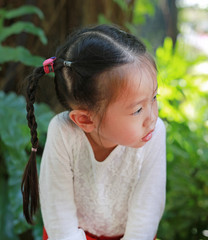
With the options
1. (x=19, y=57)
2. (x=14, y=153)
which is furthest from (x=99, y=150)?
(x=19, y=57)

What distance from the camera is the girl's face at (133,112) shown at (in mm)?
930

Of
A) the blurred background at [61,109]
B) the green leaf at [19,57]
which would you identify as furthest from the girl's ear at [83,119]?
the green leaf at [19,57]

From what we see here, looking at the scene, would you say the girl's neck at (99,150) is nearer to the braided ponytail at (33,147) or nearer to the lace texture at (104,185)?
the lace texture at (104,185)

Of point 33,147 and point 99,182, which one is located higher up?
point 33,147

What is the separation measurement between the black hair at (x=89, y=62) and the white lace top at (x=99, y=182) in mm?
132

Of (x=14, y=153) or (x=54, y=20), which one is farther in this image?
(x=54, y=20)

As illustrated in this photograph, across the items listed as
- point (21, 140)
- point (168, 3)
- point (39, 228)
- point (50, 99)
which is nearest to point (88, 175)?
point (21, 140)

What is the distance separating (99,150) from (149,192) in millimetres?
205

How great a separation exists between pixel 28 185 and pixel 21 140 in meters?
0.45

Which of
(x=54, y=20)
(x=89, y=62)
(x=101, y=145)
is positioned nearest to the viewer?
(x=89, y=62)

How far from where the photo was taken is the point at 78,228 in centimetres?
122

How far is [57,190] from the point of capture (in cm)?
116

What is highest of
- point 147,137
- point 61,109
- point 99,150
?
point 147,137

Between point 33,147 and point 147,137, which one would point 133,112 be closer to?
point 147,137
